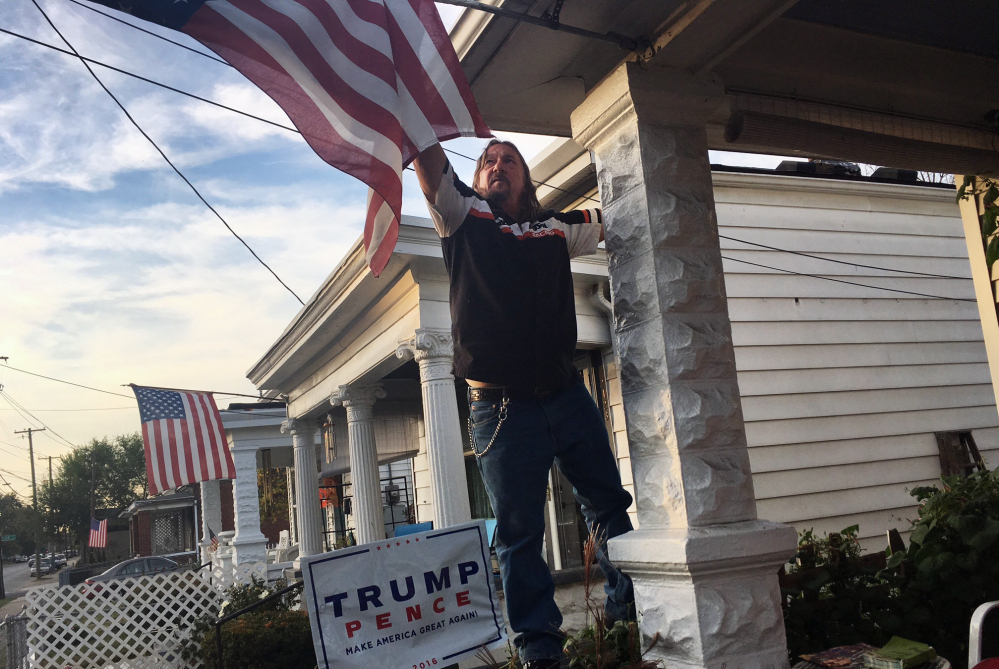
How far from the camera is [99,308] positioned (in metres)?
19.2

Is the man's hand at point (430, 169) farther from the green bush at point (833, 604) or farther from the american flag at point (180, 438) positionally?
the american flag at point (180, 438)

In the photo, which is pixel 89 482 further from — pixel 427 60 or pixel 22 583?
pixel 427 60

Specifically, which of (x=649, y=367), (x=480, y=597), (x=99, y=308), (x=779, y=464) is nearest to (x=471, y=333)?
(x=649, y=367)

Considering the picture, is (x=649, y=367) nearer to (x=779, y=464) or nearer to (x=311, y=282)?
(x=779, y=464)

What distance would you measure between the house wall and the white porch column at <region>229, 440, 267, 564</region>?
9.32 meters

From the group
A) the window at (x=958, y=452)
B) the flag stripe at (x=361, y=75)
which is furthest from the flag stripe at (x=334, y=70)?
the window at (x=958, y=452)

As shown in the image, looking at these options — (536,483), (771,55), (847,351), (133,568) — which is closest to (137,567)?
(133,568)

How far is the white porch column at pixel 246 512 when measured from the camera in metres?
14.1

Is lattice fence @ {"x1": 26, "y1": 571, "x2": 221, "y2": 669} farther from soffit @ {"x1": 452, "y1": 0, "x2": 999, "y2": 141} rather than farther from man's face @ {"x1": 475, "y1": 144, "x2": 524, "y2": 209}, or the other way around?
→ soffit @ {"x1": 452, "y1": 0, "x2": 999, "y2": 141}

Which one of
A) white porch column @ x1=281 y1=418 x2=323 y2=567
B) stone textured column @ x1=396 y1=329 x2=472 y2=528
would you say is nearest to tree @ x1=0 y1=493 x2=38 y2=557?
white porch column @ x1=281 y1=418 x2=323 y2=567

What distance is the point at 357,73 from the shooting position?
2.22m

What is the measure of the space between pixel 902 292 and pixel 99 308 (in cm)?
1884

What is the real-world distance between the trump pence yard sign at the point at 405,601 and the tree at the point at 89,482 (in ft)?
237

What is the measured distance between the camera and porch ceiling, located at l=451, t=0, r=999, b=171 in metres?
2.66
